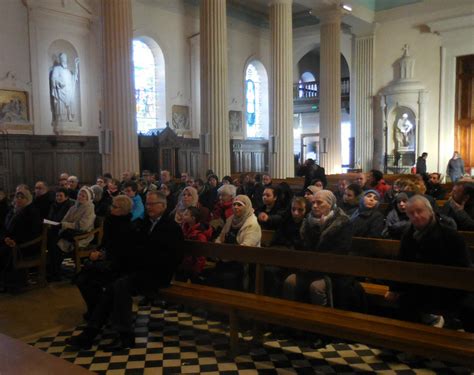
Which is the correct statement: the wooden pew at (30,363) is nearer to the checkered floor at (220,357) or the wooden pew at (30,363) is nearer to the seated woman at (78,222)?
the checkered floor at (220,357)

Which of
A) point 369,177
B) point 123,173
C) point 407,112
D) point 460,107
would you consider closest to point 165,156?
point 123,173

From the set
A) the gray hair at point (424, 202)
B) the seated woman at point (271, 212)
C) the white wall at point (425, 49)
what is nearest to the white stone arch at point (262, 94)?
the white wall at point (425, 49)

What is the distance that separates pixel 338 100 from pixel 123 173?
9.29 metres

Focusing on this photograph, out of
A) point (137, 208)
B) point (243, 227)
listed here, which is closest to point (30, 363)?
point (243, 227)

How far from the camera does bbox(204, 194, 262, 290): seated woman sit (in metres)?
4.45

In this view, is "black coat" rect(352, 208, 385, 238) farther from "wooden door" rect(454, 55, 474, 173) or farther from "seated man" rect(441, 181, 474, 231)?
"wooden door" rect(454, 55, 474, 173)

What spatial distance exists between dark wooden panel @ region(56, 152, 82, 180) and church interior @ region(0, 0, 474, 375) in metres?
0.07

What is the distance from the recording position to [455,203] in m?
4.85

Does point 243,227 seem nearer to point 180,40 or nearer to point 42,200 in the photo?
point 42,200

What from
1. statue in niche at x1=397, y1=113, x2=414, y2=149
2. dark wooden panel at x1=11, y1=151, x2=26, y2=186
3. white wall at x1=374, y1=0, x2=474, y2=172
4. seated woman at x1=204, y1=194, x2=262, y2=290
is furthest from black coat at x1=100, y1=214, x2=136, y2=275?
statue in niche at x1=397, y1=113, x2=414, y2=149

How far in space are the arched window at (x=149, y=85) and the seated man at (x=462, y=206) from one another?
13.1 metres

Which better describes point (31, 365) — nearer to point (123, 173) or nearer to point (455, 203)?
point (455, 203)

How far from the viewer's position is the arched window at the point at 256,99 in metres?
20.7

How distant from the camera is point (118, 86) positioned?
10672 millimetres
